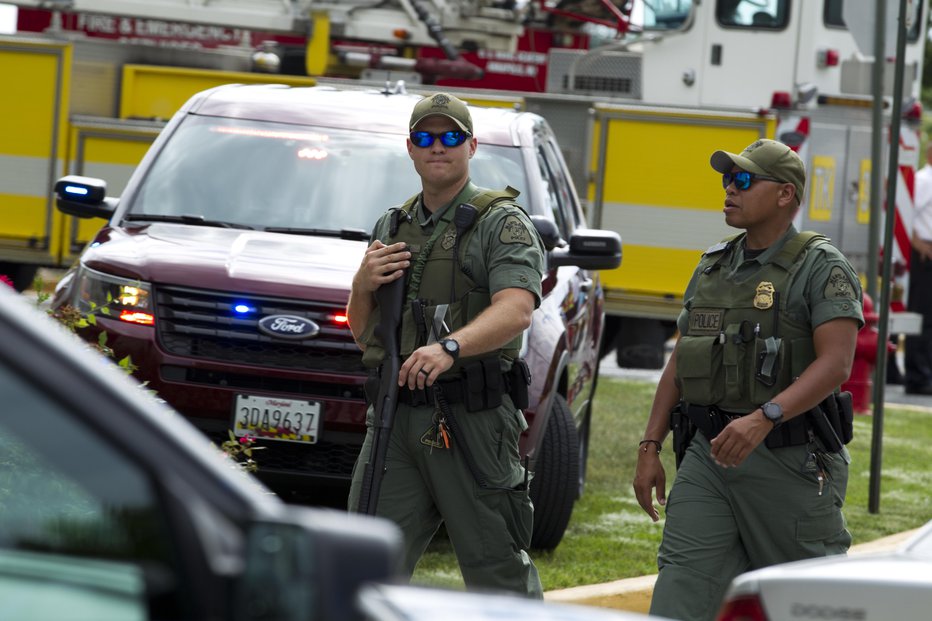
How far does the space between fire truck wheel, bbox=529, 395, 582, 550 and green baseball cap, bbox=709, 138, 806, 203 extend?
2131 millimetres

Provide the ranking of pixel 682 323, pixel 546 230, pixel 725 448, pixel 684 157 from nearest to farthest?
pixel 725 448
pixel 682 323
pixel 546 230
pixel 684 157

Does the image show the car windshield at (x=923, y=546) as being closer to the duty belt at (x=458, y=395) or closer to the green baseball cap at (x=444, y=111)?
the duty belt at (x=458, y=395)

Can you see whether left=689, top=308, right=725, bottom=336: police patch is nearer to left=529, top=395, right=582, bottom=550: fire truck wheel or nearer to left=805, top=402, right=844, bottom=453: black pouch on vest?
left=805, top=402, right=844, bottom=453: black pouch on vest

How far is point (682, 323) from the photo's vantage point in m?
4.89

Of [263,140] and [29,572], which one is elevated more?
[263,140]

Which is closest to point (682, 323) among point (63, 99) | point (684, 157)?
point (684, 157)

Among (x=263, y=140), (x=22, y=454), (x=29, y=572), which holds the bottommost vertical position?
(x=22, y=454)

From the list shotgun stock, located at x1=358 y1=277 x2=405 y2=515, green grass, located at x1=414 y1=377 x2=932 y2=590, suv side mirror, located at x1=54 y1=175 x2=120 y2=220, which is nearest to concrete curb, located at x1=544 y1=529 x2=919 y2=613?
green grass, located at x1=414 y1=377 x2=932 y2=590

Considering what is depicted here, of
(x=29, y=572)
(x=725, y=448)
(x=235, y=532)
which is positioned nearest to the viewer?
(x=235, y=532)

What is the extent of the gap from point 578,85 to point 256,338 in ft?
24.6

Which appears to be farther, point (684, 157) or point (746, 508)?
point (684, 157)

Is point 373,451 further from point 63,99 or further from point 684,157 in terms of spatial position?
point 63,99

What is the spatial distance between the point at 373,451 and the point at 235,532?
2.69 m

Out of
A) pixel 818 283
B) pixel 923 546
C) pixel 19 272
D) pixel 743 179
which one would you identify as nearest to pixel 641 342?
pixel 19 272
